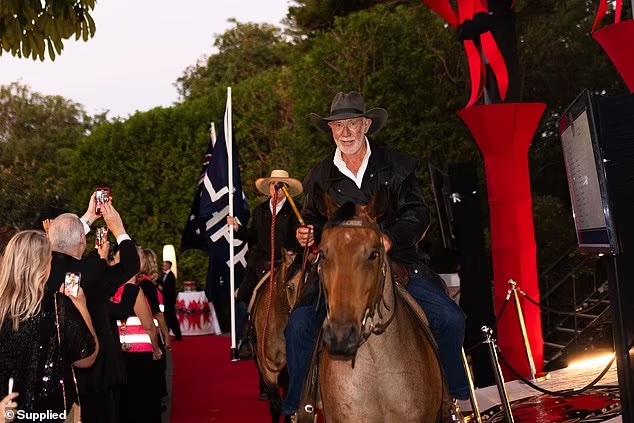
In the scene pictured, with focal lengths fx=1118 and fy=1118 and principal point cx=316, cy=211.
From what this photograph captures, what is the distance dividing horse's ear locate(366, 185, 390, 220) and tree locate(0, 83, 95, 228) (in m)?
42.3

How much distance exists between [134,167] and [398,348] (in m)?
28.4

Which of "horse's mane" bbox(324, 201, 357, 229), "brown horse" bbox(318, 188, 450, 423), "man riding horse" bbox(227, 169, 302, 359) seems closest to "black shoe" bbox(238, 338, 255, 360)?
"man riding horse" bbox(227, 169, 302, 359)

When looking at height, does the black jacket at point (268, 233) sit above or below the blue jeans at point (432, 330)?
above

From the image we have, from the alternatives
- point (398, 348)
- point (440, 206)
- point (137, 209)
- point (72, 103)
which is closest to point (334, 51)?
point (137, 209)

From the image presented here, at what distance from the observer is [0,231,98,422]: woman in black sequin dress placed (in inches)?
235

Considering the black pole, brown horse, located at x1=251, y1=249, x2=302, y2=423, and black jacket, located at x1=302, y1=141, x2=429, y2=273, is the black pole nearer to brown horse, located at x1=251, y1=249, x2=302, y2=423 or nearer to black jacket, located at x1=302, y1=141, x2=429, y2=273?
brown horse, located at x1=251, y1=249, x2=302, y2=423

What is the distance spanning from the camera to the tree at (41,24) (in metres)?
10.8

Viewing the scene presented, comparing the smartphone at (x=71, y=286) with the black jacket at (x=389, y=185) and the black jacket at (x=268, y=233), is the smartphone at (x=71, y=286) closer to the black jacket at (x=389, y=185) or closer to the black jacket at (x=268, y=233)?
the black jacket at (x=389, y=185)

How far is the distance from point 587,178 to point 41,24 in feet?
20.2

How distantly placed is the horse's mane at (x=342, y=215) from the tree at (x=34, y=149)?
42.4 metres

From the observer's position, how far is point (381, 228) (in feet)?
22.4

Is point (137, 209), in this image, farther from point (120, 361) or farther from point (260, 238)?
point (120, 361)

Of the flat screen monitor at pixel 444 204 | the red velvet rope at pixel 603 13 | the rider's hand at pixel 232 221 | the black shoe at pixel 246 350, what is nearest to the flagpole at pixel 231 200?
the rider's hand at pixel 232 221

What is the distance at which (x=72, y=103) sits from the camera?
6216 centimetres
